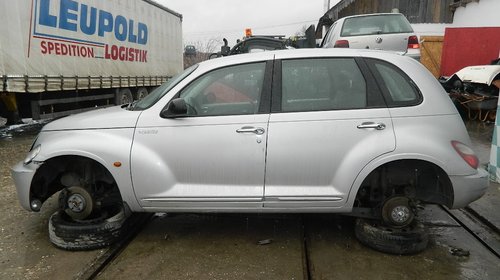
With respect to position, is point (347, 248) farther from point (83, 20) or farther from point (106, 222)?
point (83, 20)

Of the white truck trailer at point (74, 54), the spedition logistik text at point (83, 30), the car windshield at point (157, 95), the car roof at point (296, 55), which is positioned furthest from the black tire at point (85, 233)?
the spedition logistik text at point (83, 30)

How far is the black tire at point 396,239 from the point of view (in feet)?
10.7

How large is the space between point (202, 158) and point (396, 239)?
1741 millimetres

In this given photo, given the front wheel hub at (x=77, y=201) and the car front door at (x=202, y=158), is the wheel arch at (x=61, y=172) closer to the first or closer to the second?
the front wheel hub at (x=77, y=201)

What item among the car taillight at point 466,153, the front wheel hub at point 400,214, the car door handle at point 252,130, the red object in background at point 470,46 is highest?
the red object in background at point 470,46

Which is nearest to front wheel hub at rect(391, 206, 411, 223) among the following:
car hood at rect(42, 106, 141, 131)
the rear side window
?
the rear side window

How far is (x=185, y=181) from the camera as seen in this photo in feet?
10.8

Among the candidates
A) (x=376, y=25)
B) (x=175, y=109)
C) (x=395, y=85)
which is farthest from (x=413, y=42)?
(x=175, y=109)

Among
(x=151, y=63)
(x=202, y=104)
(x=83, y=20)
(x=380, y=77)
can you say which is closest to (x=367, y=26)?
(x=380, y=77)

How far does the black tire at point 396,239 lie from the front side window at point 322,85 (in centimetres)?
107

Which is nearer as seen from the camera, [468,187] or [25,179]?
[468,187]

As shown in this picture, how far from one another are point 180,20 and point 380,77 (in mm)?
14417

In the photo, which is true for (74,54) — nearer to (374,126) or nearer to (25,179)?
(25,179)

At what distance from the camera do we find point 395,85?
3.34 meters
